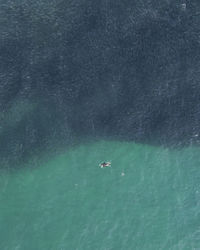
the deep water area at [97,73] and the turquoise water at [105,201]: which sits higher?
the deep water area at [97,73]

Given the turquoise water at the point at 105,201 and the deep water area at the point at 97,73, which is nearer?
the turquoise water at the point at 105,201

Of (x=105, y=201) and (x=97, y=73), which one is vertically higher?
(x=97, y=73)

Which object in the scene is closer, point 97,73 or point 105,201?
point 105,201

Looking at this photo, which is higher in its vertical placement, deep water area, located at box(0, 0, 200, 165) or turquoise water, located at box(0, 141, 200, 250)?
deep water area, located at box(0, 0, 200, 165)

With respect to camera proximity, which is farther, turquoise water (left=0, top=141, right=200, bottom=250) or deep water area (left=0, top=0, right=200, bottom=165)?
deep water area (left=0, top=0, right=200, bottom=165)
